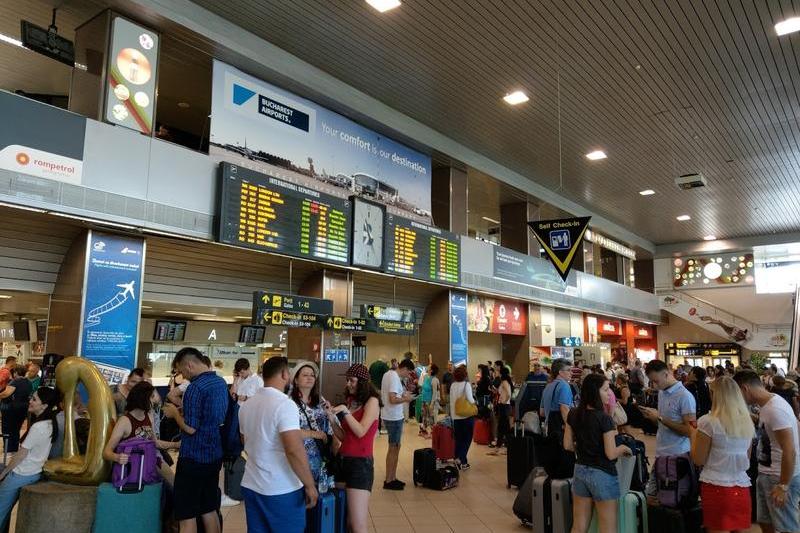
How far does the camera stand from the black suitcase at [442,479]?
6645mm

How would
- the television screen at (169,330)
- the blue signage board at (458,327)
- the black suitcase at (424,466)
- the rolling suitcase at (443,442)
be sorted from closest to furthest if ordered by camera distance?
the black suitcase at (424,466), the rolling suitcase at (443,442), the television screen at (169,330), the blue signage board at (458,327)

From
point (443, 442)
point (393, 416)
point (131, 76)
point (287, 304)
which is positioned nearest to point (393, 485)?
point (393, 416)

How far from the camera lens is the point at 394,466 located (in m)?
6.78

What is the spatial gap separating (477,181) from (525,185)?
5.10 ft

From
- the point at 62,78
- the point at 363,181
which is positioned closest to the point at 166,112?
the point at 62,78

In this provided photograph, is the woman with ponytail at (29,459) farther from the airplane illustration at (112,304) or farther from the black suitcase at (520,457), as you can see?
the black suitcase at (520,457)

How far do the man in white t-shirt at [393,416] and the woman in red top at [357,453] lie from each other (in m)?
2.47

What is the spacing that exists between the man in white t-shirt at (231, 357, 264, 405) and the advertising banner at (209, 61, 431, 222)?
110 inches

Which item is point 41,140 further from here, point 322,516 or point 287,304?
point 322,516

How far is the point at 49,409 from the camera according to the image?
4.01 meters

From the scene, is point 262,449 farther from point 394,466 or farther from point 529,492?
point 394,466

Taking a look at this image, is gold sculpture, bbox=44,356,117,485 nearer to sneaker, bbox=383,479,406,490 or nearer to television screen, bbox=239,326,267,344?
sneaker, bbox=383,479,406,490

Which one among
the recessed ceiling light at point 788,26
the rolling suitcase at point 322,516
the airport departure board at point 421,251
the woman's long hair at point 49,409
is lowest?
the rolling suitcase at point 322,516

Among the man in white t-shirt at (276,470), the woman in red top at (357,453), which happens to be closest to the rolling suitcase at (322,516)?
the woman in red top at (357,453)
